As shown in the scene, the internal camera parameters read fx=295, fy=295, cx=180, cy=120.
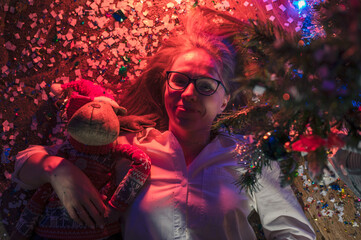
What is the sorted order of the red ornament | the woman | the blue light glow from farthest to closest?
the blue light glow
the woman
the red ornament

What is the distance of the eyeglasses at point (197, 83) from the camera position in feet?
5.05

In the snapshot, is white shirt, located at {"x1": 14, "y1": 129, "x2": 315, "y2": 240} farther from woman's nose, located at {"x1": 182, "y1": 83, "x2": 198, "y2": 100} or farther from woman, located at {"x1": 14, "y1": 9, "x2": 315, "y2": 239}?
woman's nose, located at {"x1": 182, "y1": 83, "x2": 198, "y2": 100}

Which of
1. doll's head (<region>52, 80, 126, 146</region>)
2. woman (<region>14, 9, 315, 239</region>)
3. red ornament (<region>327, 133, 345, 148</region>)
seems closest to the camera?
red ornament (<region>327, 133, 345, 148</region>)

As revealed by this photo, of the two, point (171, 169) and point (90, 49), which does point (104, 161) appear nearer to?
point (171, 169)

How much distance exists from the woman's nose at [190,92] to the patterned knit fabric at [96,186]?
0.37m

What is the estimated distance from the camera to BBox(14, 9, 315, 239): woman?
4.69 ft

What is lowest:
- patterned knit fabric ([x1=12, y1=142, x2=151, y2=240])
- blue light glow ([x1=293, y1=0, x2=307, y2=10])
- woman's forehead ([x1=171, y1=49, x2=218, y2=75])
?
patterned knit fabric ([x1=12, y1=142, x2=151, y2=240])

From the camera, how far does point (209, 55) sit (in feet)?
5.45

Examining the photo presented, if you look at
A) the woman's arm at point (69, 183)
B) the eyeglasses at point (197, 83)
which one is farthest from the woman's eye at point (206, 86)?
the woman's arm at point (69, 183)

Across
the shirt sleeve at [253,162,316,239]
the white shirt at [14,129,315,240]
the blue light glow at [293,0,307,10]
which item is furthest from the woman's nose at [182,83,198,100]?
the blue light glow at [293,0,307,10]

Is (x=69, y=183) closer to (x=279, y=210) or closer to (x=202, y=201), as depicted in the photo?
(x=202, y=201)

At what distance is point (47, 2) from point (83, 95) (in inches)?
29.9

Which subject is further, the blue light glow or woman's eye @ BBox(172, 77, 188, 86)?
the blue light glow

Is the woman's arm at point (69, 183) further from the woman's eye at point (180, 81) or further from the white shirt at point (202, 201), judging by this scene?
the woman's eye at point (180, 81)
